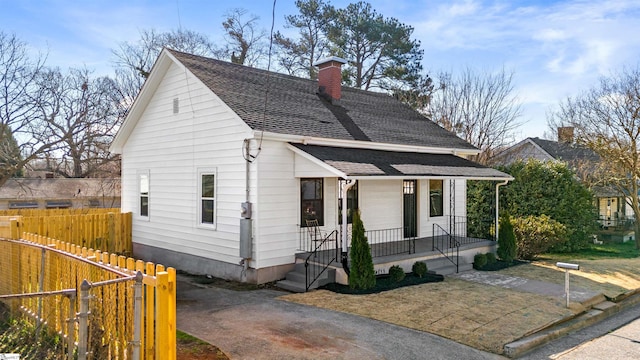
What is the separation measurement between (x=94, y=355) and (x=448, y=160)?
1326 cm

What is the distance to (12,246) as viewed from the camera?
328 inches

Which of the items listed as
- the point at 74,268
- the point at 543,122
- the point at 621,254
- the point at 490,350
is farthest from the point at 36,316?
the point at 543,122

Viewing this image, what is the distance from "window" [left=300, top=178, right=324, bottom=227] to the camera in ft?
39.1

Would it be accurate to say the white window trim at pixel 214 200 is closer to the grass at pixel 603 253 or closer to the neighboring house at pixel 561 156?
the grass at pixel 603 253

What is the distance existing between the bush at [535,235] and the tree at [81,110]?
22.2m

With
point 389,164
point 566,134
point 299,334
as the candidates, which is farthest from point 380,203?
point 566,134

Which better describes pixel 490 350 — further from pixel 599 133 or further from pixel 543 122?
pixel 543 122

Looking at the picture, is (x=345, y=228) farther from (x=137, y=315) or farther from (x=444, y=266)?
(x=137, y=315)

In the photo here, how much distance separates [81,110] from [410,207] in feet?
69.2

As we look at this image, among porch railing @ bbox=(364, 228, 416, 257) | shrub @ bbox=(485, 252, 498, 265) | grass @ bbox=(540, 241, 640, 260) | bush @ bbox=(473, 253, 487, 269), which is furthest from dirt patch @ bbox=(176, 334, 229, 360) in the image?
grass @ bbox=(540, 241, 640, 260)

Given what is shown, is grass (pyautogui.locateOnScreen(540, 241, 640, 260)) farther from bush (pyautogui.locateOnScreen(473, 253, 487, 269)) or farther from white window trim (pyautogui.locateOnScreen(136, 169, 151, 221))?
white window trim (pyautogui.locateOnScreen(136, 169, 151, 221))

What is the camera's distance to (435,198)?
1574 centimetres

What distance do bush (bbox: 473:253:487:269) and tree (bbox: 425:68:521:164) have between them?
15400 millimetres

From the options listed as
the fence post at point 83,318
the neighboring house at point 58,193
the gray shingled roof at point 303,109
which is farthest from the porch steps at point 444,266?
the neighboring house at point 58,193
